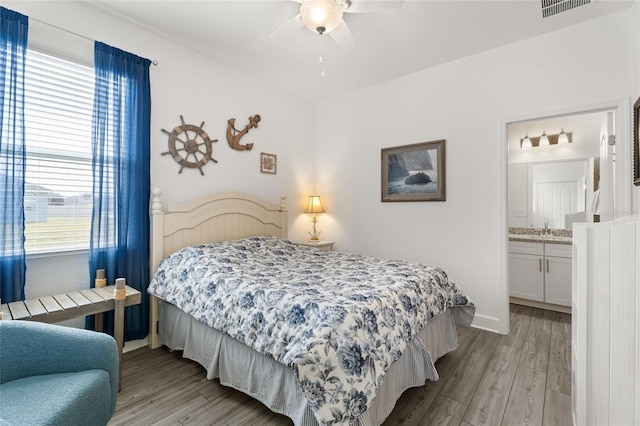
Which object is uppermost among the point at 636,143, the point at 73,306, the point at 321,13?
the point at 321,13

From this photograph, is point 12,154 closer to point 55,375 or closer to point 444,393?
point 55,375

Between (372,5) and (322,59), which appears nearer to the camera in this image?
(372,5)

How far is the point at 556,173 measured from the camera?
12.8 feet

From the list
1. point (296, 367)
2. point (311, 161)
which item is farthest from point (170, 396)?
point (311, 161)

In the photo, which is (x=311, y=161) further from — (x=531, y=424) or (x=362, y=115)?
(x=531, y=424)

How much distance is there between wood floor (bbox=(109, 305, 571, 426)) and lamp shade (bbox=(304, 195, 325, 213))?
2248 mm

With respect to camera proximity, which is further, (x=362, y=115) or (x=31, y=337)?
(x=362, y=115)

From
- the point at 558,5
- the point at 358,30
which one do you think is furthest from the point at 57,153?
the point at 558,5

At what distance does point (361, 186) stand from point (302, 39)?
1857 mm

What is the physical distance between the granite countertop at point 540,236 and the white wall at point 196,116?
9.20 feet

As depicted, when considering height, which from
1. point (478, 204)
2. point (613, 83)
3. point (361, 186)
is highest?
point (613, 83)

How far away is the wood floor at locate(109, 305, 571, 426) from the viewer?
169 centimetres

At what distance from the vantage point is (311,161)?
170 inches

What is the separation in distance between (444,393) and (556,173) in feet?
11.4
